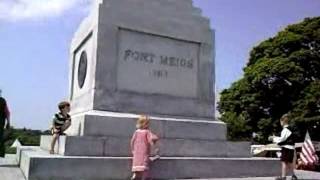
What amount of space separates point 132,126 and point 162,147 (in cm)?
79

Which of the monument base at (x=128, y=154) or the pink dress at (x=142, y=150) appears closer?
the pink dress at (x=142, y=150)

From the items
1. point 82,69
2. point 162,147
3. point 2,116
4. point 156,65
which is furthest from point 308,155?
point 2,116

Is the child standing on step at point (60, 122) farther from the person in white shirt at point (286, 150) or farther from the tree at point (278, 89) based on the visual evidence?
the tree at point (278, 89)

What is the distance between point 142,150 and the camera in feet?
23.6

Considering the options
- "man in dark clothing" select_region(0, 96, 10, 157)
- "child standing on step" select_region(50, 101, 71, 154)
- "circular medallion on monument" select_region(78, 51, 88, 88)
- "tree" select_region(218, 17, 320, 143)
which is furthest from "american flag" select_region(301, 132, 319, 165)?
"tree" select_region(218, 17, 320, 143)

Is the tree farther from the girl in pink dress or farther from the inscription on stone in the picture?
the girl in pink dress

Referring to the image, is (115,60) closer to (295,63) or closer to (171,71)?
(171,71)

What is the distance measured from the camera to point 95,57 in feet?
30.7

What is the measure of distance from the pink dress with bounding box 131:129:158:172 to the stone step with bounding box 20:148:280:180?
61 centimetres

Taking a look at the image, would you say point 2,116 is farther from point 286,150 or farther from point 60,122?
point 286,150

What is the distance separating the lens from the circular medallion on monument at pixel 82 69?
10258mm

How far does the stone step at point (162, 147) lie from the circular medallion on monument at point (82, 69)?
154 centimetres

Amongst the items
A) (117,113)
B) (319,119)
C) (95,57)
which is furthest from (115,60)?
(319,119)

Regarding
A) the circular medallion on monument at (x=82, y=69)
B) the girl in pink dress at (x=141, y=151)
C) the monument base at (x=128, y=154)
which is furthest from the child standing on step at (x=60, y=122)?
the girl in pink dress at (x=141, y=151)
